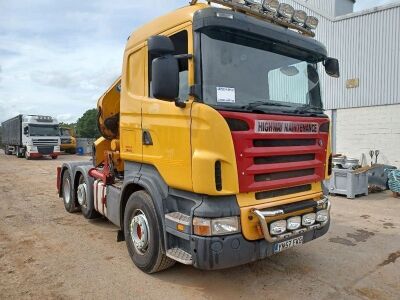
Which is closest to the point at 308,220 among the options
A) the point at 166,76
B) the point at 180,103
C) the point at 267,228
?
the point at 267,228

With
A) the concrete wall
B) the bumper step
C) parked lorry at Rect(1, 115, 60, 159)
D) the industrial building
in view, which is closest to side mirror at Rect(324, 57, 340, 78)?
the bumper step

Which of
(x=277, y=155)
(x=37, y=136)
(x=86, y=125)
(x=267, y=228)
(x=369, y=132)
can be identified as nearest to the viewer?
(x=267, y=228)

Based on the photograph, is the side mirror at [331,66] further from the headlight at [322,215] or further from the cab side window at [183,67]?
the cab side window at [183,67]

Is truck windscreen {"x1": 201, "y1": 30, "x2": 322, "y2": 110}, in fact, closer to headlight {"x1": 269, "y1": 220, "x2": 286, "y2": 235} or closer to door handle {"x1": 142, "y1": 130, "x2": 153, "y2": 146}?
door handle {"x1": 142, "y1": 130, "x2": 153, "y2": 146}

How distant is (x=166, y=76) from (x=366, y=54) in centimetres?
1428

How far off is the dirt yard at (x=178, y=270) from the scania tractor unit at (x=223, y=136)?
41cm

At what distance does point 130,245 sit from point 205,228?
159 centimetres

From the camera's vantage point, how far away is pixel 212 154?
10.7ft

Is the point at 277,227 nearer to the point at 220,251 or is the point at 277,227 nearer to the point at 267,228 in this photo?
the point at 267,228

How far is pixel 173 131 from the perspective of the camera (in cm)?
367

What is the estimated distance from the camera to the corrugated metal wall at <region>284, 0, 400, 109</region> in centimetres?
1405

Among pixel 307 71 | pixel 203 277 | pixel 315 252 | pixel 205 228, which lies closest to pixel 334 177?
pixel 315 252

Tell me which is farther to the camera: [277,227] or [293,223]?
[293,223]

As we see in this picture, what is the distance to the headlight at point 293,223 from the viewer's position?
12.2ft
